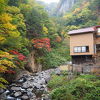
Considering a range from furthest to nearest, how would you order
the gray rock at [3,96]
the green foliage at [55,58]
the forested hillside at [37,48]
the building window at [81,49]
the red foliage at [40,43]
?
the green foliage at [55,58]
the red foliage at [40,43]
the building window at [81,49]
the gray rock at [3,96]
the forested hillside at [37,48]

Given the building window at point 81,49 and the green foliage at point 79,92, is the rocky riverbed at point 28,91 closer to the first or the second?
the green foliage at point 79,92

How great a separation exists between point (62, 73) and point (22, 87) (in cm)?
545

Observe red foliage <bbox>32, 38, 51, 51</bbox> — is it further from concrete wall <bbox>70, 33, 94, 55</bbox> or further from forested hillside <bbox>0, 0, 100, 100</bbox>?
concrete wall <bbox>70, 33, 94, 55</bbox>

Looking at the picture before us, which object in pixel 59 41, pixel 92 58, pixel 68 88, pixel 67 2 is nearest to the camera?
pixel 68 88

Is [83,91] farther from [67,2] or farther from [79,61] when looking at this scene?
[67,2]

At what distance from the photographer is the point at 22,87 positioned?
13.5m

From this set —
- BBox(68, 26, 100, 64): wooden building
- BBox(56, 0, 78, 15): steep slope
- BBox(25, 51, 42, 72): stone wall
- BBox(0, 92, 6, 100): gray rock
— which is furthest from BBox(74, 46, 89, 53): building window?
BBox(56, 0, 78, 15): steep slope

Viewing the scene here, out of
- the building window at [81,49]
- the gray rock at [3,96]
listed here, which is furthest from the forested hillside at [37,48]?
the building window at [81,49]

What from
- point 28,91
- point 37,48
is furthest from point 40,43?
point 28,91

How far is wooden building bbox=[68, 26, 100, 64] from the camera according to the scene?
56.5ft

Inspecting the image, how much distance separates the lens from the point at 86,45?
17.6 metres

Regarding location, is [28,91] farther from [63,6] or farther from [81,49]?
[63,6]

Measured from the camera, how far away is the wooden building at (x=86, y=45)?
17.2 meters

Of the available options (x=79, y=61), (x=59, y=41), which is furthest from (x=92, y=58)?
(x=59, y=41)
